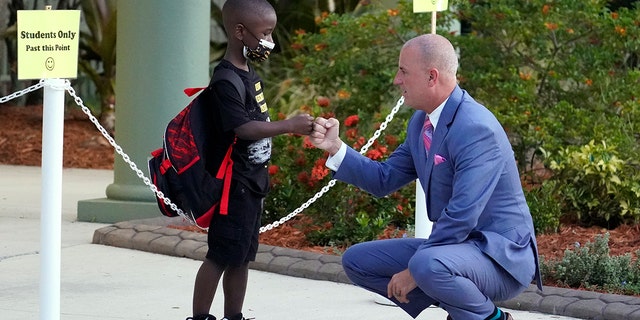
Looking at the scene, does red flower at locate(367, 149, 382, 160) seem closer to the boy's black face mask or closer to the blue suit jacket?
the boy's black face mask

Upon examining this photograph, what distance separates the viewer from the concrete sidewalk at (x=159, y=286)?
20.2ft

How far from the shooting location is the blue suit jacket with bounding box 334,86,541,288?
4.64 m

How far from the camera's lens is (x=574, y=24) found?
9.67 m

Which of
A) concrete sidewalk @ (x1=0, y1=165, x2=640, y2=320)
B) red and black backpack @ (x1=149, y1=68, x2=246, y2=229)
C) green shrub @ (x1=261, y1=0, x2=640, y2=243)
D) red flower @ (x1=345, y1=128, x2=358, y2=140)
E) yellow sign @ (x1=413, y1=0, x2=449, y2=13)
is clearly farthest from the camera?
green shrub @ (x1=261, y1=0, x2=640, y2=243)

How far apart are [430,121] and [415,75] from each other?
0.25m

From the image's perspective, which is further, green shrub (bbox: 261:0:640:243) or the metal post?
green shrub (bbox: 261:0:640:243)

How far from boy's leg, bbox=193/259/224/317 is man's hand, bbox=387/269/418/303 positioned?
1.06m

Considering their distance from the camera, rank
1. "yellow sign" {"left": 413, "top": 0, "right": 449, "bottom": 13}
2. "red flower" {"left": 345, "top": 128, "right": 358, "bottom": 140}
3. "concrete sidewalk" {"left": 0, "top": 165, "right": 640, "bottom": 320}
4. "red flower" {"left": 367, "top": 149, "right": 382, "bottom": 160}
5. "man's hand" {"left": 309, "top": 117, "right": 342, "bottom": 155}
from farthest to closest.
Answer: "red flower" {"left": 345, "top": 128, "right": 358, "bottom": 140}
"red flower" {"left": 367, "top": 149, "right": 382, "bottom": 160}
"yellow sign" {"left": 413, "top": 0, "right": 449, "bottom": 13}
"concrete sidewalk" {"left": 0, "top": 165, "right": 640, "bottom": 320}
"man's hand" {"left": 309, "top": 117, "right": 342, "bottom": 155}

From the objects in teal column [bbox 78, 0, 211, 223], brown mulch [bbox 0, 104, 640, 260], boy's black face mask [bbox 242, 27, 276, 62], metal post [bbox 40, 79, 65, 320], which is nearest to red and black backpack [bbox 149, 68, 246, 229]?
boy's black face mask [bbox 242, 27, 276, 62]

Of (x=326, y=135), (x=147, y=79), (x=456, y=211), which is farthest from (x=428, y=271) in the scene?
(x=147, y=79)

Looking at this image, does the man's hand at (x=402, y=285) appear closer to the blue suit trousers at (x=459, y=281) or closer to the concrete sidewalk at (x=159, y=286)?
the blue suit trousers at (x=459, y=281)

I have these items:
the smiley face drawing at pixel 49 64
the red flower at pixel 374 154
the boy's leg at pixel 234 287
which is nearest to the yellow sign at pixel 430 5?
the red flower at pixel 374 154

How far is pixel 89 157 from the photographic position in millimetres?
13695

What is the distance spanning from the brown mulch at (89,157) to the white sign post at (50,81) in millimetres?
2787
